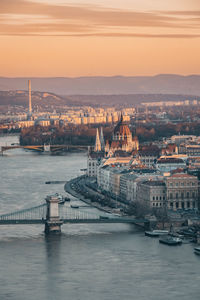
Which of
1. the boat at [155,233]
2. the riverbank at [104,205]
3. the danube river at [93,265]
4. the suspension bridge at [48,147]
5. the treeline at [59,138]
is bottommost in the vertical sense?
the danube river at [93,265]

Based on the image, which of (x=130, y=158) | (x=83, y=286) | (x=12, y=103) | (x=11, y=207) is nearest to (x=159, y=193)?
(x=11, y=207)

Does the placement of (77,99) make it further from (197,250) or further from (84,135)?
(197,250)

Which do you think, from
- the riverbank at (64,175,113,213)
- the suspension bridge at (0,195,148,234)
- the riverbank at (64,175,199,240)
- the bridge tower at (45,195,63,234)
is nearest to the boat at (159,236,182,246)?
the riverbank at (64,175,199,240)

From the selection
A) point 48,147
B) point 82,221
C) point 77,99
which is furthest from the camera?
point 77,99

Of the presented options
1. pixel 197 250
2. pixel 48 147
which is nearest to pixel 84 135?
pixel 48 147

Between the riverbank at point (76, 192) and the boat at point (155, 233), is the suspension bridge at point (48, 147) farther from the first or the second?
the boat at point (155, 233)

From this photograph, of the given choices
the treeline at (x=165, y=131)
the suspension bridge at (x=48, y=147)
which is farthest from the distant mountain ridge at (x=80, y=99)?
the suspension bridge at (x=48, y=147)
